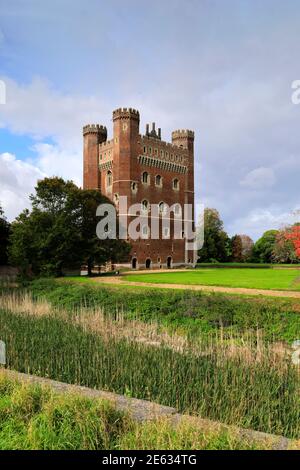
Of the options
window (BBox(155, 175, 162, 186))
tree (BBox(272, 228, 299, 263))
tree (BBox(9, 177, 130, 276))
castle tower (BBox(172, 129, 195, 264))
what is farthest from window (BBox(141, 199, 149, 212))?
tree (BBox(272, 228, 299, 263))

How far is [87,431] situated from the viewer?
3943 millimetres

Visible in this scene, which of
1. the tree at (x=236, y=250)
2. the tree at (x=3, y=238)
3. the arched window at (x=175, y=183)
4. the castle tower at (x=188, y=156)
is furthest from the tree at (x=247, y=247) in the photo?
the tree at (x=3, y=238)

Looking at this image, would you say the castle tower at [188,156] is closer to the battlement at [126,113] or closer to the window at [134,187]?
the window at [134,187]

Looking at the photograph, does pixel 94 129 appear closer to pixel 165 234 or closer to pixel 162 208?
pixel 162 208

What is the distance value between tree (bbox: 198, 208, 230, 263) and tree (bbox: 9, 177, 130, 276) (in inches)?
1180

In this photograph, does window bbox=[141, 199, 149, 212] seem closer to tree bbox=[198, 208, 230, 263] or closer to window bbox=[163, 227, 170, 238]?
window bbox=[163, 227, 170, 238]

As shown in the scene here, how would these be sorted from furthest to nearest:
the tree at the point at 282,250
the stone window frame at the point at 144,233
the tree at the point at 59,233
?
the tree at the point at 282,250
the stone window frame at the point at 144,233
the tree at the point at 59,233

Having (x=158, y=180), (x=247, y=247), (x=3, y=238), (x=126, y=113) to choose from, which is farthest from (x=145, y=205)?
(x=247, y=247)

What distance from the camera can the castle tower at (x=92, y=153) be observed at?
45.2 m

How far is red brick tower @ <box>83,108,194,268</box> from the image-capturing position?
41.3 m

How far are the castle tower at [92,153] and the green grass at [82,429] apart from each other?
4134 centimetres

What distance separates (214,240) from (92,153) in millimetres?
23111

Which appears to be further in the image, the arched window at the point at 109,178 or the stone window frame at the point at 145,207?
the arched window at the point at 109,178
